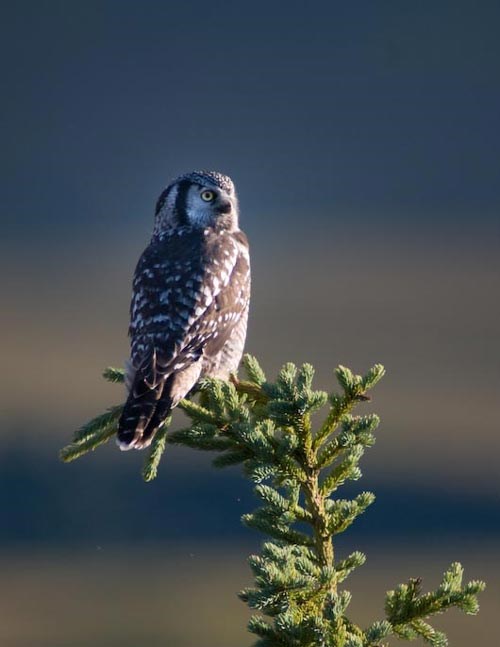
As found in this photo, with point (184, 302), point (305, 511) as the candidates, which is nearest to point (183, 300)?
point (184, 302)

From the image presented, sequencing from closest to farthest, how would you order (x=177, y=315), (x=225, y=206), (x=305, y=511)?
(x=305, y=511), (x=177, y=315), (x=225, y=206)

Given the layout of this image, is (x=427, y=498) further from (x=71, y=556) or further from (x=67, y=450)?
(x=67, y=450)

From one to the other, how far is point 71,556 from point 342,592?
71.0 feet

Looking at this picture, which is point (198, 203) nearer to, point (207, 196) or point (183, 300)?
point (207, 196)

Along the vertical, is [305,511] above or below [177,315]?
below

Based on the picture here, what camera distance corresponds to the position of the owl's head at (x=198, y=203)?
676 cm

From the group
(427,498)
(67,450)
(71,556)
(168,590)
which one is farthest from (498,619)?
(67,450)

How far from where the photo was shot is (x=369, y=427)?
154 inches

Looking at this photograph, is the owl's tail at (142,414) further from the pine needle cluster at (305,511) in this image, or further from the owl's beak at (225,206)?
the owl's beak at (225,206)

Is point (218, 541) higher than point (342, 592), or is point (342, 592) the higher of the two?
point (218, 541)

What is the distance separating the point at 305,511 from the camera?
3756 mm

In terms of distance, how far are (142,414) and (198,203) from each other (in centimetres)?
196

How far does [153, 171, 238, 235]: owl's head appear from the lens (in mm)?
6758

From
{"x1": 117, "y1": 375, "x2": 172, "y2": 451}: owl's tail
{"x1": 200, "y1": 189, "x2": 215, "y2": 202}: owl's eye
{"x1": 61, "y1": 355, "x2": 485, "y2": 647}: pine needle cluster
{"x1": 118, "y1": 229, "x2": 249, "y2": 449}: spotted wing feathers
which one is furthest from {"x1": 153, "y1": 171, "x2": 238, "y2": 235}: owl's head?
{"x1": 61, "y1": 355, "x2": 485, "y2": 647}: pine needle cluster
